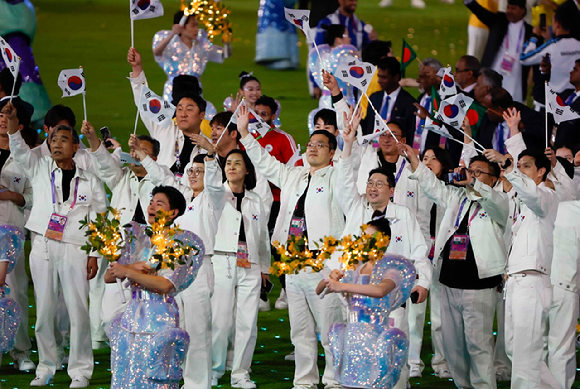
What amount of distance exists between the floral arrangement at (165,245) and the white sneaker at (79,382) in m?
1.92

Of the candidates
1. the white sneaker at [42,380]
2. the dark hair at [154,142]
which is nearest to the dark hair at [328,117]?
the dark hair at [154,142]

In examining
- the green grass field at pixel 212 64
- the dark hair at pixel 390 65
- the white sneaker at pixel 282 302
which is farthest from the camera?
the dark hair at pixel 390 65

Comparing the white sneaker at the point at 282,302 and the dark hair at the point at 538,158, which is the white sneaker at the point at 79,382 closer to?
the white sneaker at the point at 282,302

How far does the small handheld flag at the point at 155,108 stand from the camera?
983 centimetres

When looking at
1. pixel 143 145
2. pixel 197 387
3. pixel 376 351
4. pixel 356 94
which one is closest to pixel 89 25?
pixel 356 94

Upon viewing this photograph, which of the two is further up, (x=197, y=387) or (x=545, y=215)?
(x=545, y=215)

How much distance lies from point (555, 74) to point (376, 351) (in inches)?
272

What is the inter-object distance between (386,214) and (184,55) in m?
6.41

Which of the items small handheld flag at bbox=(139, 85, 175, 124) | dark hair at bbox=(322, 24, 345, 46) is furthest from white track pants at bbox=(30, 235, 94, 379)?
dark hair at bbox=(322, 24, 345, 46)

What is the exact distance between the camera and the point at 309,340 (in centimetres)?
905

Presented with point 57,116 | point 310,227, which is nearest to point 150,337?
point 310,227

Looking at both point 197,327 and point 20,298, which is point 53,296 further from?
point 197,327

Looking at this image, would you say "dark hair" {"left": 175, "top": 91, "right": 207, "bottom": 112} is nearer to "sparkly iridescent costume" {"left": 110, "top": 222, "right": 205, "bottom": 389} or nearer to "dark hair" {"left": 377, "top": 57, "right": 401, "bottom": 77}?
"sparkly iridescent costume" {"left": 110, "top": 222, "right": 205, "bottom": 389}

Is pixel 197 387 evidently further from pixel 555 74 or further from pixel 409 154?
pixel 555 74
